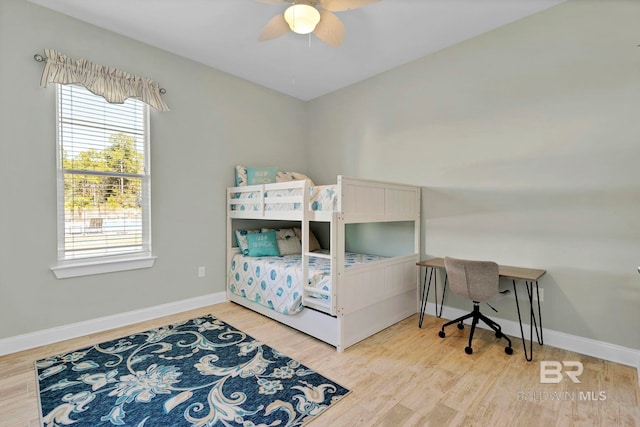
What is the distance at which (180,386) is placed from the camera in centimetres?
188

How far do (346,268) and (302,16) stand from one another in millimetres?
1834

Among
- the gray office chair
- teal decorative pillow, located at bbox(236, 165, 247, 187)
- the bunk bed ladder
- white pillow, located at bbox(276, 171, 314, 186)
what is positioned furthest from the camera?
white pillow, located at bbox(276, 171, 314, 186)

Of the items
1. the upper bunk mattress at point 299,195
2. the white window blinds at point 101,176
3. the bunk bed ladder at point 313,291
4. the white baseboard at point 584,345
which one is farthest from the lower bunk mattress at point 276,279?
the white baseboard at point 584,345

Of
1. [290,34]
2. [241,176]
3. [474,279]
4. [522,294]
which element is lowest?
[522,294]

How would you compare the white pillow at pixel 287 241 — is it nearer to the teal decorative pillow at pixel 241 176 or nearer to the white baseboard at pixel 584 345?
the teal decorative pillow at pixel 241 176

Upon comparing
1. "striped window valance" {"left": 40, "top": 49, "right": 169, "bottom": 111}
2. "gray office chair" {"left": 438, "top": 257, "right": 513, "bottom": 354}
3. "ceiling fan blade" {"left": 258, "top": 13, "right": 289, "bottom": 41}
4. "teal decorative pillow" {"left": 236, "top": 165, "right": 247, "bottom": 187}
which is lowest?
"gray office chair" {"left": 438, "top": 257, "right": 513, "bottom": 354}

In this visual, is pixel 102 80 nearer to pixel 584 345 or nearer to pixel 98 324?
pixel 98 324

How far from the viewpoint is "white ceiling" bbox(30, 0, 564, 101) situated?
94.1 inches

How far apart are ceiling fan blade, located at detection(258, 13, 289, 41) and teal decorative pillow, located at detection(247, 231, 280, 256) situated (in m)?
2.00

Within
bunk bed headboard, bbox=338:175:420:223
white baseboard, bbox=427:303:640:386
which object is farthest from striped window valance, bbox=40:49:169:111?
white baseboard, bbox=427:303:640:386

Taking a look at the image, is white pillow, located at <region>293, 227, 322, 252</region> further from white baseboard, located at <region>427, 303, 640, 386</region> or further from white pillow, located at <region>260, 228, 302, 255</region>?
white baseboard, located at <region>427, 303, 640, 386</region>

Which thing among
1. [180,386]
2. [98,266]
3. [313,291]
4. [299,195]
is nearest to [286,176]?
[299,195]

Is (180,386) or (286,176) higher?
(286,176)

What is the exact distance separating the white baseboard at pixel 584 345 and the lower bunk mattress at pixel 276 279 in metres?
1.34
